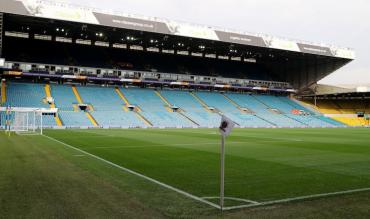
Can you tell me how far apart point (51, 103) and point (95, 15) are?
15588 millimetres

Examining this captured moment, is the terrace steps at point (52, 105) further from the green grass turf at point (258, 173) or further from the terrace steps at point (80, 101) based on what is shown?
the green grass turf at point (258, 173)

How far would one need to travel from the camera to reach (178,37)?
62531 mm

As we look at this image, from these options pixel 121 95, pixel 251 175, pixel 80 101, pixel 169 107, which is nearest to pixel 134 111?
pixel 121 95

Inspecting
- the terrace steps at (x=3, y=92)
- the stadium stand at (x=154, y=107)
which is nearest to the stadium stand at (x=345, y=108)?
the stadium stand at (x=154, y=107)

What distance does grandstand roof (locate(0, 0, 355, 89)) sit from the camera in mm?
49531

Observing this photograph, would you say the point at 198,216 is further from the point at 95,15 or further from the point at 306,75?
the point at 306,75

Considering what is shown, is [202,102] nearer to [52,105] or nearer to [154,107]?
[154,107]

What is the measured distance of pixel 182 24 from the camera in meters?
58.2

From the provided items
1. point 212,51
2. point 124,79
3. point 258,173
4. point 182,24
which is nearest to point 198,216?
point 258,173

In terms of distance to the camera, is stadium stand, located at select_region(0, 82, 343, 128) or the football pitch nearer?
the football pitch

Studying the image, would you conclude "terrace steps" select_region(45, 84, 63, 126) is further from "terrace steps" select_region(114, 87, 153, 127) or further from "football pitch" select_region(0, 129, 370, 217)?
"football pitch" select_region(0, 129, 370, 217)

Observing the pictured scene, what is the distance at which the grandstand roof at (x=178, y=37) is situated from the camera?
4953 cm

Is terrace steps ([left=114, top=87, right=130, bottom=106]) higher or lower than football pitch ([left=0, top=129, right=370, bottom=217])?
higher

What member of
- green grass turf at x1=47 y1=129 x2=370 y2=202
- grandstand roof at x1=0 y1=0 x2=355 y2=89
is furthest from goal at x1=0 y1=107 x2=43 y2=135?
green grass turf at x1=47 y1=129 x2=370 y2=202
